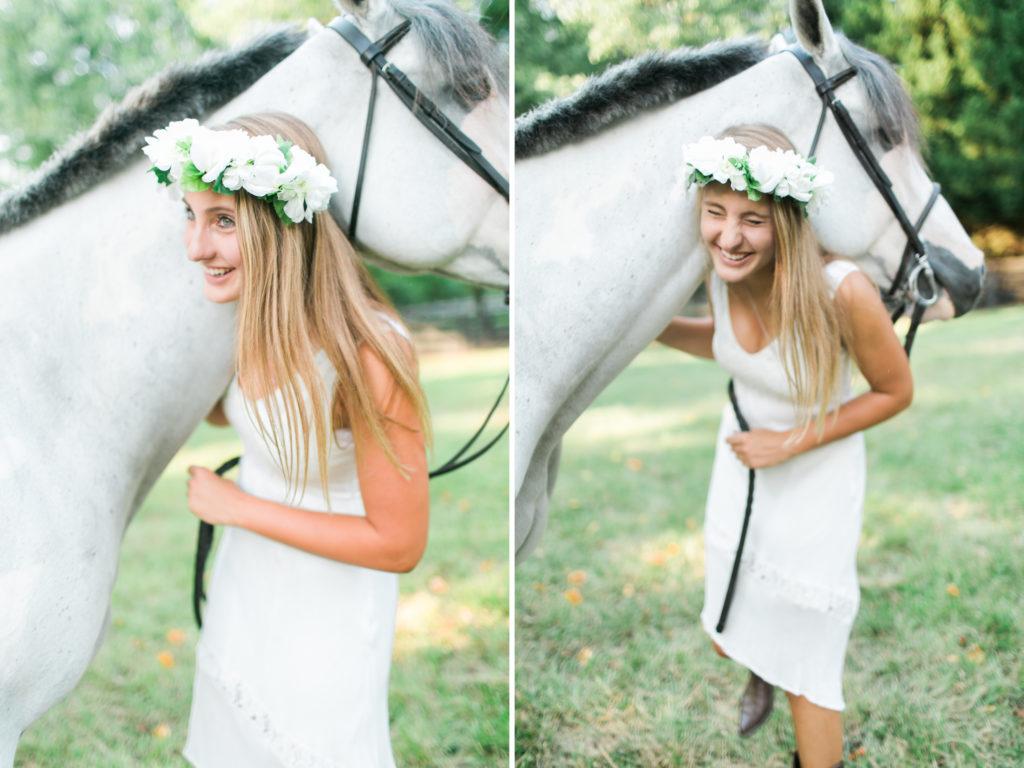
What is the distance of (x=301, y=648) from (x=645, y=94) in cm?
147

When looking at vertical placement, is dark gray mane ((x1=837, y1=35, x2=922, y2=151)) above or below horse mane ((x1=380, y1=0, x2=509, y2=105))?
below

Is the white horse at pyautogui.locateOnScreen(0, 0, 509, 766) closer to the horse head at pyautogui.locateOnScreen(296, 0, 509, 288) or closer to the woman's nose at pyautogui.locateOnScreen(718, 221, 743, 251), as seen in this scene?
the horse head at pyautogui.locateOnScreen(296, 0, 509, 288)

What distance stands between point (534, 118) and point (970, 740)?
90.2 inches

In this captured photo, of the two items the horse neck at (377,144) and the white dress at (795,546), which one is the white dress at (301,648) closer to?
the horse neck at (377,144)

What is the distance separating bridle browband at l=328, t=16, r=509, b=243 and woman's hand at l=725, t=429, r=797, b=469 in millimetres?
1051

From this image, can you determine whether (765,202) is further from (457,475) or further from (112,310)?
(457,475)

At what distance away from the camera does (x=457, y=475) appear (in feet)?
21.0

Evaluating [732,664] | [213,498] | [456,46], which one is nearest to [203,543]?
[213,498]

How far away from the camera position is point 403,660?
3.43 metres

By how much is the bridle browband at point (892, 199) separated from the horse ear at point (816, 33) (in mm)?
23

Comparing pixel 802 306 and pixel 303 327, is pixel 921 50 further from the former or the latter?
pixel 303 327

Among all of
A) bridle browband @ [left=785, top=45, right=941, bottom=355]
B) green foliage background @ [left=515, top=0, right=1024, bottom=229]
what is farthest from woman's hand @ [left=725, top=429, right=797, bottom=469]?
green foliage background @ [left=515, top=0, right=1024, bottom=229]

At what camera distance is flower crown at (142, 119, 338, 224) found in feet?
4.49

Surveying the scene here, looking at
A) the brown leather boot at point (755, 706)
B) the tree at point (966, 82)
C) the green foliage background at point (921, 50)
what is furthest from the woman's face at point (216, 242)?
the tree at point (966, 82)
